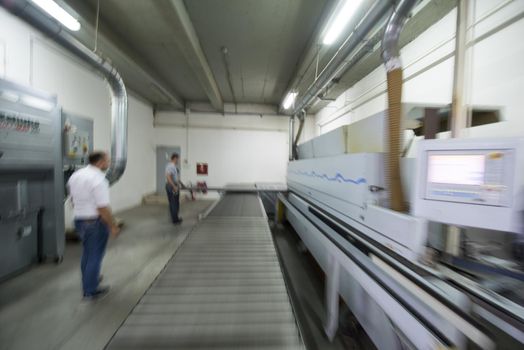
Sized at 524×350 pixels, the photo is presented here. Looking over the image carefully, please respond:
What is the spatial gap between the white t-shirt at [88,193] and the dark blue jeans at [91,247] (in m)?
0.09

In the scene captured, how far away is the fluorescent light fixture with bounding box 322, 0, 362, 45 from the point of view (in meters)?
2.01

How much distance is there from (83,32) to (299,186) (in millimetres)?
4081

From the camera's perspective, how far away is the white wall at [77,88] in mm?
2668

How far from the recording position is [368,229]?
4.95 ft

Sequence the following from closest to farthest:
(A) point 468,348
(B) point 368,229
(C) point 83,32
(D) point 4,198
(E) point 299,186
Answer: (A) point 468,348 < (B) point 368,229 < (D) point 4,198 < (C) point 83,32 < (E) point 299,186

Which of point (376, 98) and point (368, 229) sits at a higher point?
point (376, 98)

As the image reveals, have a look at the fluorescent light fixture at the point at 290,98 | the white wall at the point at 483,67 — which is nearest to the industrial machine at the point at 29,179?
the fluorescent light fixture at the point at 290,98

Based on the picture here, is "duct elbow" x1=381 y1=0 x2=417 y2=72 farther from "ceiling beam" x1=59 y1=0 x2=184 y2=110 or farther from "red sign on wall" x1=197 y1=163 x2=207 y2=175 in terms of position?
"red sign on wall" x1=197 y1=163 x2=207 y2=175

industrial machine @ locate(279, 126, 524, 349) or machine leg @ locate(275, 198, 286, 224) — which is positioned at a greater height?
industrial machine @ locate(279, 126, 524, 349)

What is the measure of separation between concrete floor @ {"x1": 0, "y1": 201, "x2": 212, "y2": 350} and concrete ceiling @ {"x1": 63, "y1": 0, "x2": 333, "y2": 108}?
10.2ft

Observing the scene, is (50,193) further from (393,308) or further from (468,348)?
(468,348)

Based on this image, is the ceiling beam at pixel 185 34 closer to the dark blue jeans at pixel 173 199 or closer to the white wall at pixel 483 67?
the dark blue jeans at pixel 173 199

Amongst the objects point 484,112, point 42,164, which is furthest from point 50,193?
point 484,112

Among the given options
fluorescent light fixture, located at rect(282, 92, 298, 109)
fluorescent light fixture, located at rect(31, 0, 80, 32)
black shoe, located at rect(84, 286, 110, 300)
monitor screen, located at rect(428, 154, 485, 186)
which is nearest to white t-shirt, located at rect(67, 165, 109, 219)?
black shoe, located at rect(84, 286, 110, 300)
